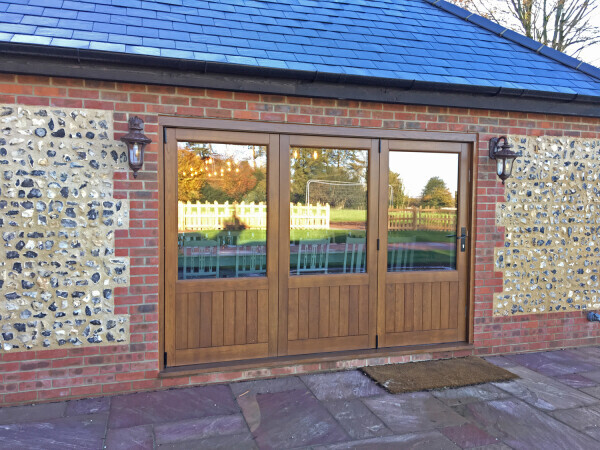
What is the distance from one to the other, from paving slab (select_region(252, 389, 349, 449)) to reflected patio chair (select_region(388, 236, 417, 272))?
64.5 inches

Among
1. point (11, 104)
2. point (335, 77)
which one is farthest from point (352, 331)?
point (11, 104)

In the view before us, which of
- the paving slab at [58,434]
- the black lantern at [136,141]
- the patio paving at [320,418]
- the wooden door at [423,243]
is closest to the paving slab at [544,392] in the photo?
the patio paving at [320,418]

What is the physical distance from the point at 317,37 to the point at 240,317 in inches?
113

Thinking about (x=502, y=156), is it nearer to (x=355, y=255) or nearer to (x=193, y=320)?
(x=355, y=255)

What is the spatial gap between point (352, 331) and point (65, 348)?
2.60 metres

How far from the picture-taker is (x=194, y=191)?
428 cm

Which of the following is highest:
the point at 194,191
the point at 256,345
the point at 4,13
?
the point at 4,13

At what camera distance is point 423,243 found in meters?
5.02

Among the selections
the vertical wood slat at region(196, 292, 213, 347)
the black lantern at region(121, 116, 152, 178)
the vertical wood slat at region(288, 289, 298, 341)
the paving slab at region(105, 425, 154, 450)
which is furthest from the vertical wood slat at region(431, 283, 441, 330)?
the black lantern at region(121, 116, 152, 178)

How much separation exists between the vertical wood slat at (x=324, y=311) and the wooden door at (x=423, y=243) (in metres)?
0.56

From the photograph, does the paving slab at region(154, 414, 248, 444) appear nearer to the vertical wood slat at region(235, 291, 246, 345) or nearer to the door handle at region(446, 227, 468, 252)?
the vertical wood slat at region(235, 291, 246, 345)

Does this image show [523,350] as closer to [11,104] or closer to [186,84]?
[186,84]

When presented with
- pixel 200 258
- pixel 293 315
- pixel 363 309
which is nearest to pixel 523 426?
pixel 363 309

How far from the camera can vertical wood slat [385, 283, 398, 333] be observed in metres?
4.85
